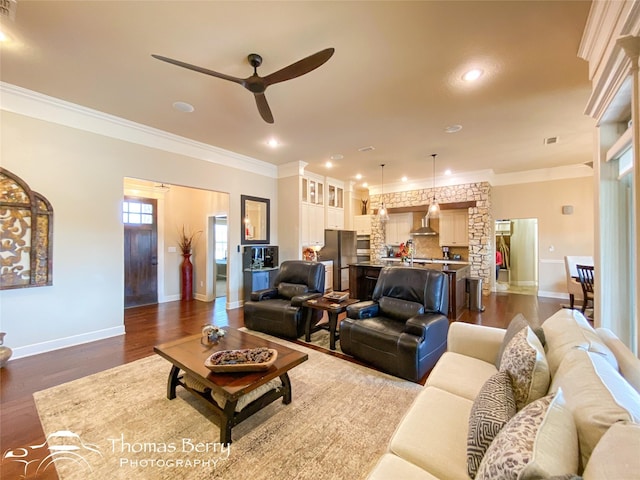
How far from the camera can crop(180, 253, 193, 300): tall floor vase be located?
6.25 metres

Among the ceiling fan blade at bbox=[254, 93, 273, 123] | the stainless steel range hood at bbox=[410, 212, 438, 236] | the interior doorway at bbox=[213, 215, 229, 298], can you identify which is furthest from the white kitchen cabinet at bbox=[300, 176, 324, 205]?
the ceiling fan blade at bbox=[254, 93, 273, 123]

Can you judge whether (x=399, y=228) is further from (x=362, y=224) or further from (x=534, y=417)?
(x=534, y=417)

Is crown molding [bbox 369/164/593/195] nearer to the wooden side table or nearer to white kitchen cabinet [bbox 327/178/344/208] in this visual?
white kitchen cabinet [bbox 327/178/344/208]

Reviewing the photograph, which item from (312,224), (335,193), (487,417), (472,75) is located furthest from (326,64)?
(335,193)

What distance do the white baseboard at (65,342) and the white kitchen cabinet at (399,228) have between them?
7.20 meters

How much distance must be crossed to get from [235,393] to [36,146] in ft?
12.9

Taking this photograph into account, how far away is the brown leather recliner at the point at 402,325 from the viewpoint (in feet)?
8.51

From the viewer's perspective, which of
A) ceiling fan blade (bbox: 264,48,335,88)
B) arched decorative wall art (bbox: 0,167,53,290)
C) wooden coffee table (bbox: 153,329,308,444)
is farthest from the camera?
arched decorative wall art (bbox: 0,167,53,290)

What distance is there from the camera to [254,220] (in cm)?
605

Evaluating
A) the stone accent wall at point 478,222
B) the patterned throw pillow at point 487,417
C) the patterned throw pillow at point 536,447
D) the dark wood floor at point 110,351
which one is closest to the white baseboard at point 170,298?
the dark wood floor at point 110,351

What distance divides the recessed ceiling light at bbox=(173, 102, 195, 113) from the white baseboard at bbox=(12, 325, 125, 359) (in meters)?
3.23

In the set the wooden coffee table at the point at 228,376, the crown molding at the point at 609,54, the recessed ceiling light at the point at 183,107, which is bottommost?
the wooden coffee table at the point at 228,376

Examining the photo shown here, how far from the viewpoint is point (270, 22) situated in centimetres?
213

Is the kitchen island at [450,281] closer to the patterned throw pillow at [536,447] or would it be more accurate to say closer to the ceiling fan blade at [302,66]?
the ceiling fan blade at [302,66]
